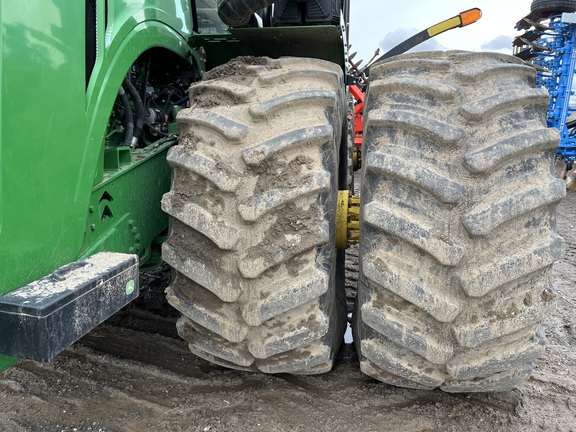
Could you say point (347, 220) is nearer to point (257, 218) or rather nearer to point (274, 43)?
point (257, 218)

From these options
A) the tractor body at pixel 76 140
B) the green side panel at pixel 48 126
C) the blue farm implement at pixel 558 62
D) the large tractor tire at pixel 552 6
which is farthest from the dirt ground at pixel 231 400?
the large tractor tire at pixel 552 6

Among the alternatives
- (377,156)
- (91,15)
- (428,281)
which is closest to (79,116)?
(91,15)

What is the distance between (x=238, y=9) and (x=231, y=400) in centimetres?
153

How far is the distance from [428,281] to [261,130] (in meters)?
0.70

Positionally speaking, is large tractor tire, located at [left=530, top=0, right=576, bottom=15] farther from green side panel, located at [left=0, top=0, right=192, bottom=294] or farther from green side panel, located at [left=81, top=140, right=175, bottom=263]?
green side panel, located at [left=0, top=0, right=192, bottom=294]

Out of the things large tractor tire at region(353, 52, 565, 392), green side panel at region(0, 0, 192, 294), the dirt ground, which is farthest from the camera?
the dirt ground

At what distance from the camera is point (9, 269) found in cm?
121

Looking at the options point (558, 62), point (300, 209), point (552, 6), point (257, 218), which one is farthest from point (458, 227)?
point (552, 6)

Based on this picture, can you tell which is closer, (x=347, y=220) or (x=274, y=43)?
(x=347, y=220)

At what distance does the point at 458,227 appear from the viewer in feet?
4.81

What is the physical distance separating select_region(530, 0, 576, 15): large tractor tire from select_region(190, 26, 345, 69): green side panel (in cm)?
847

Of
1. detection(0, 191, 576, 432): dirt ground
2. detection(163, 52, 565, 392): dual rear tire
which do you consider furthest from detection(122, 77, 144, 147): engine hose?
detection(0, 191, 576, 432): dirt ground

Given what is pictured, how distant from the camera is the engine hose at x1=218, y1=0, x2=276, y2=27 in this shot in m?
1.89

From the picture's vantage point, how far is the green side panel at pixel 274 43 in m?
2.25
